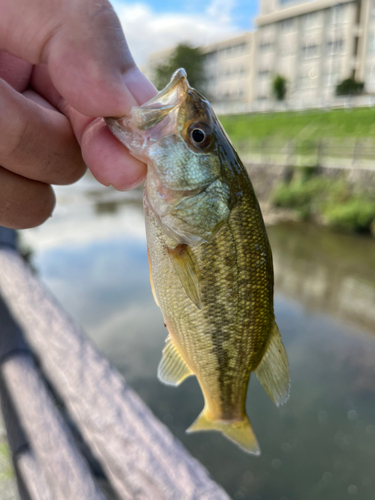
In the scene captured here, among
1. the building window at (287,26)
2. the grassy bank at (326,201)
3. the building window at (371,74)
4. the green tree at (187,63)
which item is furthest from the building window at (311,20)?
the grassy bank at (326,201)

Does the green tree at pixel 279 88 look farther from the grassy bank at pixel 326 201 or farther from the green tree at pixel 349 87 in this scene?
the grassy bank at pixel 326 201

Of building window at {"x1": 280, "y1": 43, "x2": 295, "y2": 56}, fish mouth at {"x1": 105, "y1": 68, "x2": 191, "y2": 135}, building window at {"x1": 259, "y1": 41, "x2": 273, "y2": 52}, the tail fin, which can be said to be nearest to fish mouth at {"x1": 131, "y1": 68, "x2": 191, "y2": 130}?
fish mouth at {"x1": 105, "y1": 68, "x2": 191, "y2": 135}

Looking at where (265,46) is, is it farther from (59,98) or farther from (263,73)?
(59,98)

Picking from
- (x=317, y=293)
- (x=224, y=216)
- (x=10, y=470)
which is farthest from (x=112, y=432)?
(x=317, y=293)

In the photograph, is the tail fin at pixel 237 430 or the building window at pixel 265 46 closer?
the tail fin at pixel 237 430

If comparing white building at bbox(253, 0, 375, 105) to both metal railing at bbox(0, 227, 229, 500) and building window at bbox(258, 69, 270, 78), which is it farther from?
metal railing at bbox(0, 227, 229, 500)

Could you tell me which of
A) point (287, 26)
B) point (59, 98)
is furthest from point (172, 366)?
point (287, 26)
